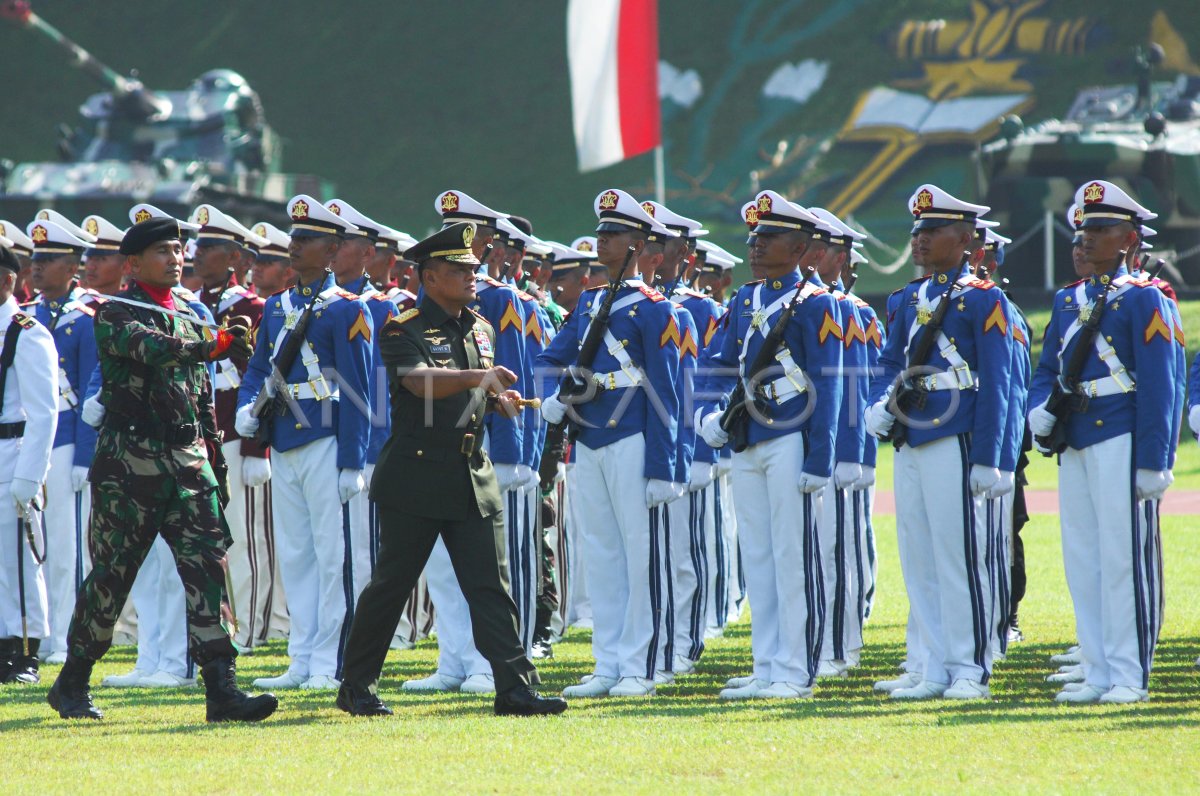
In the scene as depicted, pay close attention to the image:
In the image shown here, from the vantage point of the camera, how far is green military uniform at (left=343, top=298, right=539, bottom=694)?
6.61 m

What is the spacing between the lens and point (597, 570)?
7.70 meters

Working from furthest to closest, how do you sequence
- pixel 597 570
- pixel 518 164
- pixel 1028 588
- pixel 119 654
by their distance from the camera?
pixel 518 164 → pixel 1028 588 → pixel 119 654 → pixel 597 570

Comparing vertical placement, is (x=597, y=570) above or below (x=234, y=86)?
below

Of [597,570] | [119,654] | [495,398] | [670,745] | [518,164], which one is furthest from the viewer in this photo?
[518,164]

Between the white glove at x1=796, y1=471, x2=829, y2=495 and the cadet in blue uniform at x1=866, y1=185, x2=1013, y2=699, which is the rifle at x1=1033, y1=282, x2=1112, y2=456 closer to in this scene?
the cadet in blue uniform at x1=866, y1=185, x2=1013, y2=699

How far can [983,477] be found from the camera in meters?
7.00

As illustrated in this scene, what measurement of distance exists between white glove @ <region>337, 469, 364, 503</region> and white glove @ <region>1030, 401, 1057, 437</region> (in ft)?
10.2

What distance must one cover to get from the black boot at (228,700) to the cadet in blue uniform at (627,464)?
58.8 inches

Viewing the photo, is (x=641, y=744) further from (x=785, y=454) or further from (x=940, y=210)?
(x=940, y=210)

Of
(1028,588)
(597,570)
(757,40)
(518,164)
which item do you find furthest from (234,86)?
(597,570)

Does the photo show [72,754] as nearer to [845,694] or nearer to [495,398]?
[495,398]

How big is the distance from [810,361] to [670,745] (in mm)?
2072

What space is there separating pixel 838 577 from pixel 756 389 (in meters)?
1.15

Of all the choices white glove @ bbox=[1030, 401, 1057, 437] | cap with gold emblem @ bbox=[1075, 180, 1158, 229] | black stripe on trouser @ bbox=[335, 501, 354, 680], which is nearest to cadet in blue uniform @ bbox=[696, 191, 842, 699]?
white glove @ bbox=[1030, 401, 1057, 437]
